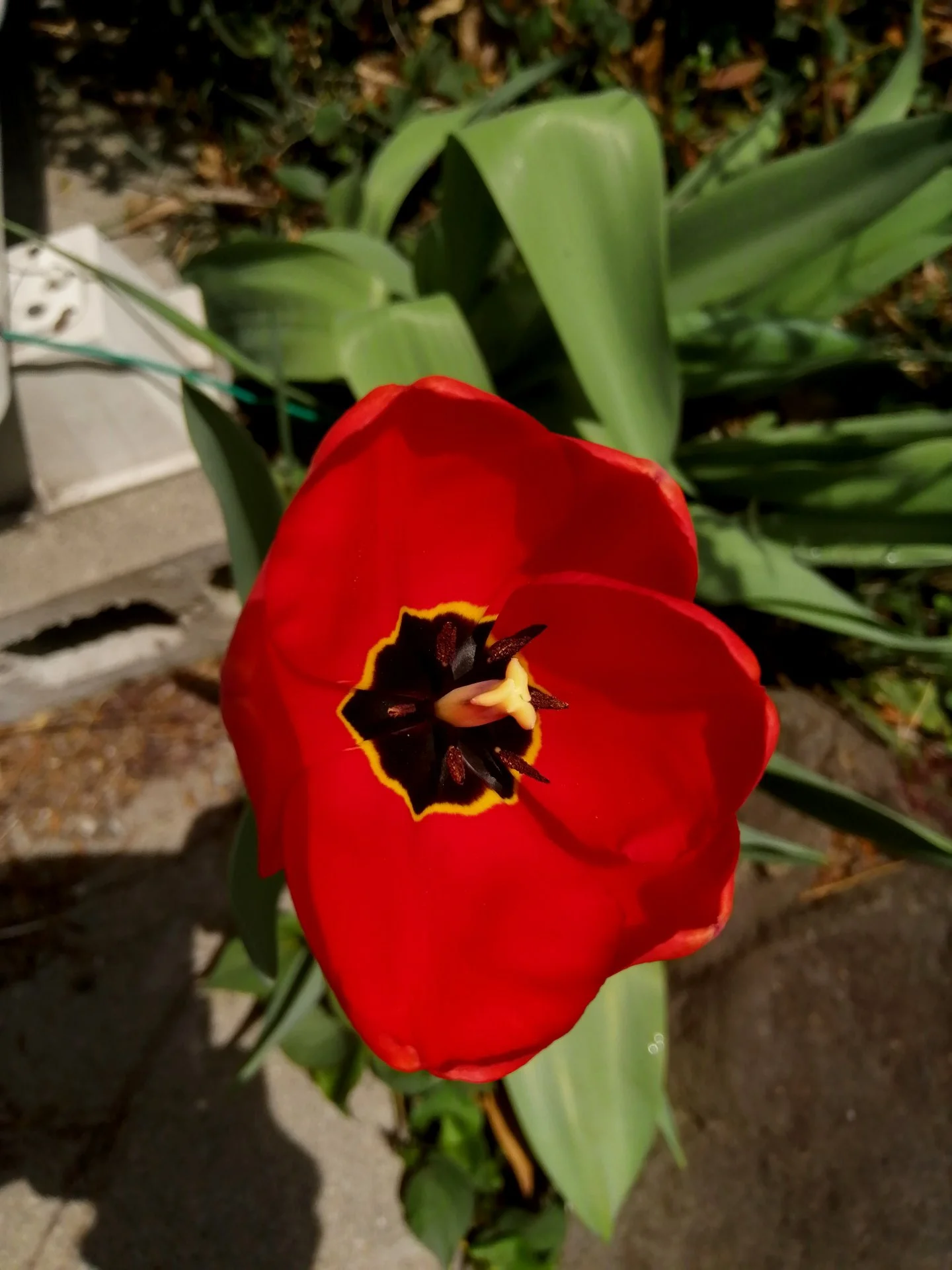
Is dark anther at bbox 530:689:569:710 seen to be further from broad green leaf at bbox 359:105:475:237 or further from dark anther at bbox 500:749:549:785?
broad green leaf at bbox 359:105:475:237

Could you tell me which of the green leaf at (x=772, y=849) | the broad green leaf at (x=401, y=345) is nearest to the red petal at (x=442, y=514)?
the broad green leaf at (x=401, y=345)

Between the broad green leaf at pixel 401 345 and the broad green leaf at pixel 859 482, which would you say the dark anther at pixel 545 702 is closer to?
the broad green leaf at pixel 401 345

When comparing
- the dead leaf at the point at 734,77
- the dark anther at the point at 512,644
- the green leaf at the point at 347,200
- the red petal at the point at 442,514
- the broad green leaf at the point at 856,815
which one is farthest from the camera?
the dead leaf at the point at 734,77

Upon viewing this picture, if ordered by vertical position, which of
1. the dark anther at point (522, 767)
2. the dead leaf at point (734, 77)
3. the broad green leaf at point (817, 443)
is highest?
the dead leaf at point (734, 77)

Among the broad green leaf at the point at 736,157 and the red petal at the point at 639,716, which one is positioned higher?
the broad green leaf at the point at 736,157

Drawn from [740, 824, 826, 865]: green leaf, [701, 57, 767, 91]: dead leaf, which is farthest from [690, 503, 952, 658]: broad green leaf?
[701, 57, 767, 91]: dead leaf

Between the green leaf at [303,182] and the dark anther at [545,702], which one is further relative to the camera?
the green leaf at [303,182]

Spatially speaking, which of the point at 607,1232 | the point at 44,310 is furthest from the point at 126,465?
the point at 607,1232
